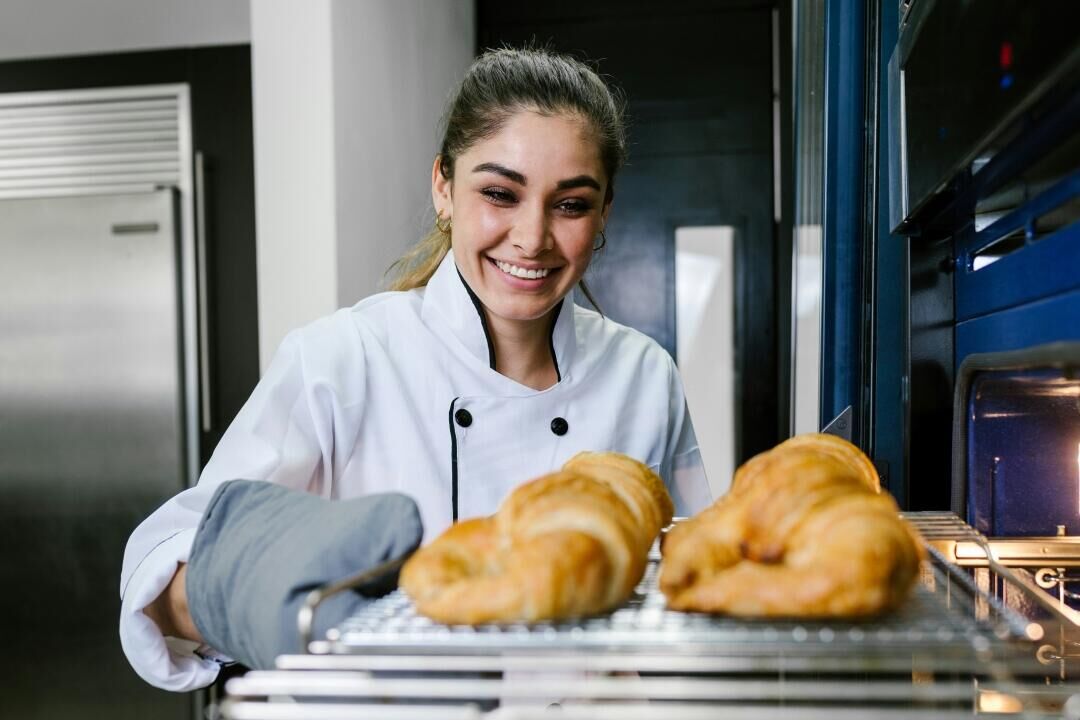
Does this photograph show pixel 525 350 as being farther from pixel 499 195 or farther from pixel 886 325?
pixel 886 325

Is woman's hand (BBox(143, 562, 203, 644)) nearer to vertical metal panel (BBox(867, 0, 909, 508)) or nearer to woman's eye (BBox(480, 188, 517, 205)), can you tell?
woman's eye (BBox(480, 188, 517, 205))

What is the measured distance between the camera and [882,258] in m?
1.17

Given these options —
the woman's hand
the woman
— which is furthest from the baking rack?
the woman

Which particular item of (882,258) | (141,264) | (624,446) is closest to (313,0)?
(141,264)

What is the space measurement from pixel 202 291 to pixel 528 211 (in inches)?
63.0

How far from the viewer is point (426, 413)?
4.17 ft

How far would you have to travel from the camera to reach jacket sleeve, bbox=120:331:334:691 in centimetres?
77

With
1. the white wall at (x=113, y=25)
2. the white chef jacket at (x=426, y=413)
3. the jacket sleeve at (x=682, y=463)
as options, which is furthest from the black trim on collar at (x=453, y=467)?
the white wall at (x=113, y=25)

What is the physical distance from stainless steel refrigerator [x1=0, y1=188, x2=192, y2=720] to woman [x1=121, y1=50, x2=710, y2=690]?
139cm

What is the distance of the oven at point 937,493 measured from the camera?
0.38m

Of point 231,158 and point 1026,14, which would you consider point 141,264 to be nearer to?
point 231,158

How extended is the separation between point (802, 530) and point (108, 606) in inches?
99.6

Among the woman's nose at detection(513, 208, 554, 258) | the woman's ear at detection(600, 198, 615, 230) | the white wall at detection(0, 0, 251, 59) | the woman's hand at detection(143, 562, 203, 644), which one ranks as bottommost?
the woman's hand at detection(143, 562, 203, 644)

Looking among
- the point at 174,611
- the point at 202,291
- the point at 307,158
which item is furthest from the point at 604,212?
the point at 202,291
